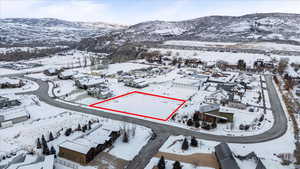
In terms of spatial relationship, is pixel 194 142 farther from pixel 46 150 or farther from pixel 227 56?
pixel 227 56

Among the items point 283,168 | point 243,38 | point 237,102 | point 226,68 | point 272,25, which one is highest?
point 272,25

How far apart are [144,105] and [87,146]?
13.7 m

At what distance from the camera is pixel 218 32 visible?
418 feet

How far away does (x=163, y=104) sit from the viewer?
2989 centimetres

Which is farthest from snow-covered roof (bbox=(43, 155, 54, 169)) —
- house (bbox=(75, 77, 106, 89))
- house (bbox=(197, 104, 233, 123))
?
house (bbox=(75, 77, 106, 89))

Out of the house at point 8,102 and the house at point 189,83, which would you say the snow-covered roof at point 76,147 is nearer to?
the house at point 8,102

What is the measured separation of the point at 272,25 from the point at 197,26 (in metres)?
51.8

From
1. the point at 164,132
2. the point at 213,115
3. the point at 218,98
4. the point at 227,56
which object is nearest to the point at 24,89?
the point at 164,132

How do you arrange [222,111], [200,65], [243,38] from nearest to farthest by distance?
1. [222,111]
2. [200,65]
3. [243,38]

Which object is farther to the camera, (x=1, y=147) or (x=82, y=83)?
(x=82, y=83)

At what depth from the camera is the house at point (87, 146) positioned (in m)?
16.1

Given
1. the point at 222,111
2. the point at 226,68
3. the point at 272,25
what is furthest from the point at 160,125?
the point at 272,25

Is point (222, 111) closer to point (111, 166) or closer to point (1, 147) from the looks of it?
point (111, 166)

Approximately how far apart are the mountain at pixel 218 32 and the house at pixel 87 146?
82.4 meters
